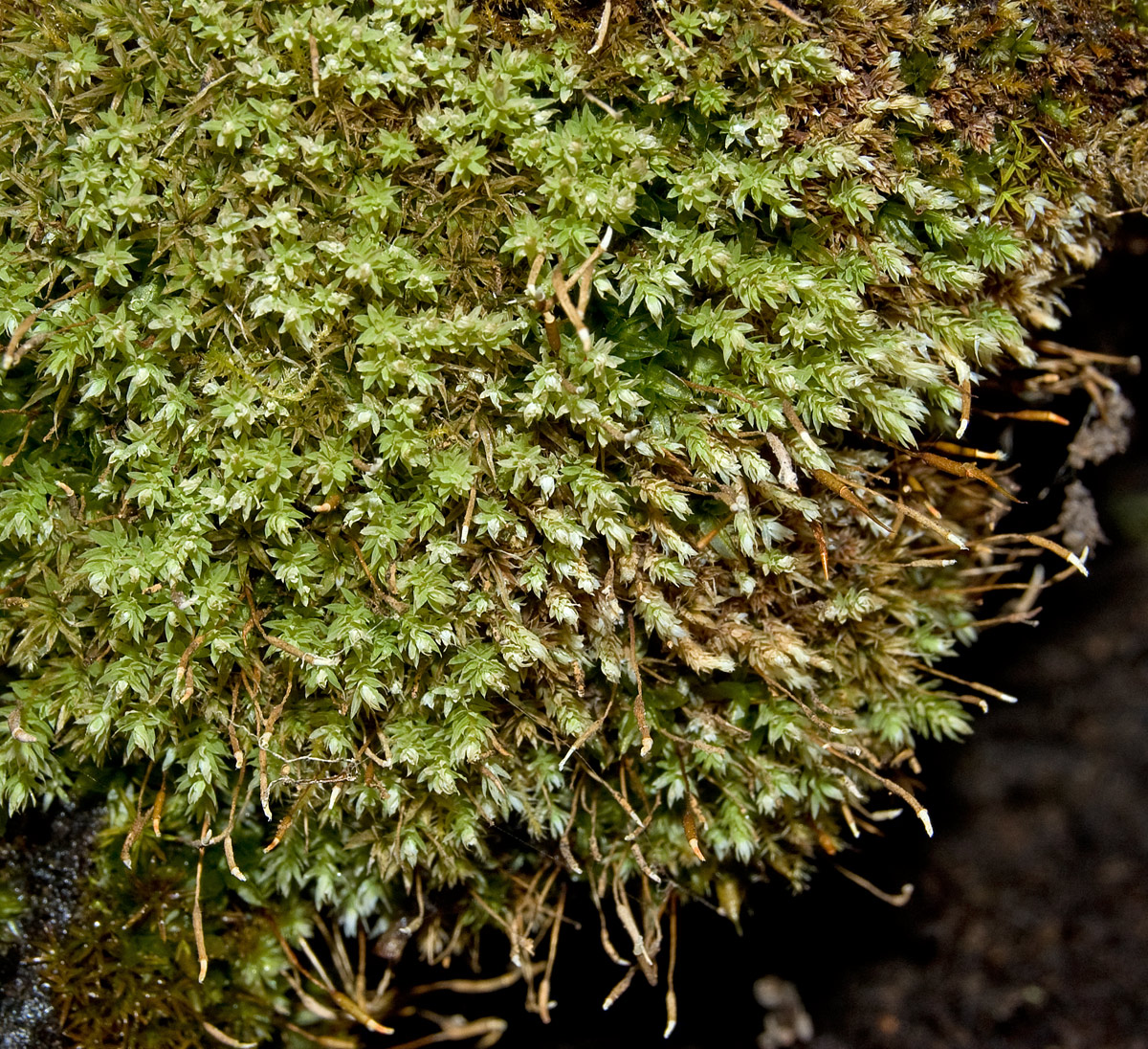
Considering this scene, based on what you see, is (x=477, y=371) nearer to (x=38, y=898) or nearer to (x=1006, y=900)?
(x=38, y=898)

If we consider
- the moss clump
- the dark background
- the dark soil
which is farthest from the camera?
the dark background

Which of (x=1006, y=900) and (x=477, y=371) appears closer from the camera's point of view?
(x=477, y=371)

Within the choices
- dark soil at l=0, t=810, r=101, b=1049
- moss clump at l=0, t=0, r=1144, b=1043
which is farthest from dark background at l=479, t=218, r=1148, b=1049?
dark soil at l=0, t=810, r=101, b=1049

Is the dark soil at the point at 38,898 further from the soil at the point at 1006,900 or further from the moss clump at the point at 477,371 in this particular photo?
the soil at the point at 1006,900

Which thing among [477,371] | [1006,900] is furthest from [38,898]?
[1006,900]

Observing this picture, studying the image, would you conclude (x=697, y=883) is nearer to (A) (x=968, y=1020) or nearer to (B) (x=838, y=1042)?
(B) (x=838, y=1042)

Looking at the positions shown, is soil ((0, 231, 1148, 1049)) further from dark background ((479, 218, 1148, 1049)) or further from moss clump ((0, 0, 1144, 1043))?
moss clump ((0, 0, 1144, 1043))

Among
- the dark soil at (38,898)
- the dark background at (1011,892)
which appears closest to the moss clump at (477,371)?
the dark soil at (38,898)

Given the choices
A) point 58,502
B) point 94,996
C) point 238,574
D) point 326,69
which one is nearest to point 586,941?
point 94,996
